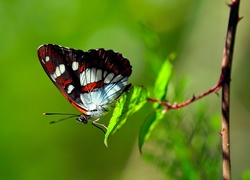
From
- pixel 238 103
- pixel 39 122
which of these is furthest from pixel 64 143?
pixel 238 103

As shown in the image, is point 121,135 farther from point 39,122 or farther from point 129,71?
point 129,71

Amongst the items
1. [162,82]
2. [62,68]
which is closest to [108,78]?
[62,68]

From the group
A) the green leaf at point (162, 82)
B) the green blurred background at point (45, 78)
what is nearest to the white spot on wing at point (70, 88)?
the green leaf at point (162, 82)

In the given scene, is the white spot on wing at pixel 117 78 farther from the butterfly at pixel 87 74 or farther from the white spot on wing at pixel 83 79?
the white spot on wing at pixel 83 79

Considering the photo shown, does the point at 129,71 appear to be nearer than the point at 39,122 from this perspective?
Yes

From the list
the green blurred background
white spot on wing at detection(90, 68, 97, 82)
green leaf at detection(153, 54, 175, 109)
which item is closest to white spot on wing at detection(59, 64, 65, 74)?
white spot on wing at detection(90, 68, 97, 82)

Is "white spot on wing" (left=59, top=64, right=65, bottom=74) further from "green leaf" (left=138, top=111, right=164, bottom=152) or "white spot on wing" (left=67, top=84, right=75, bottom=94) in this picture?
"green leaf" (left=138, top=111, right=164, bottom=152)
